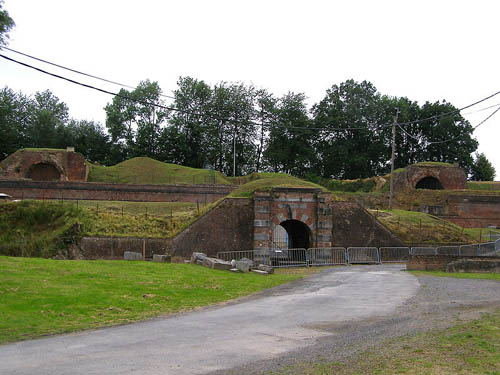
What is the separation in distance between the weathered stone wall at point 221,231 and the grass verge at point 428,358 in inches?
778

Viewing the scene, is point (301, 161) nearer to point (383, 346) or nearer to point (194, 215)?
point (194, 215)

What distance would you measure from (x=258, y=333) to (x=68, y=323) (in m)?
4.61

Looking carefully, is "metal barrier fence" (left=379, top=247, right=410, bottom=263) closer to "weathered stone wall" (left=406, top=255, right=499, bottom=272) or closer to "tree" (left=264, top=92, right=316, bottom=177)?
"weathered stone wall" (left=406, top=255, right=499, bottom=272)

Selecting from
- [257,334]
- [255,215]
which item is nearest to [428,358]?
[257,334]

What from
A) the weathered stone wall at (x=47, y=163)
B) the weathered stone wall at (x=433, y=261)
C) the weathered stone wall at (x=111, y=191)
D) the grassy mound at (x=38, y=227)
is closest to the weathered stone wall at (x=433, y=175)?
the weathered stone wall at (x=111, y=191)

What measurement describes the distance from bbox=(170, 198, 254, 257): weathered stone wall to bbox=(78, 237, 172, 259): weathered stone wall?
0.94m

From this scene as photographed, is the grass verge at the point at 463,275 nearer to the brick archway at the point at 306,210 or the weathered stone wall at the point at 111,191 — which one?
the brick archway at the point at 306,210

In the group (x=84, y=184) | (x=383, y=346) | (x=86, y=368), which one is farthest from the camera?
(x=84, y=184)

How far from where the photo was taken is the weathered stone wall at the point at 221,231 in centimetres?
2888

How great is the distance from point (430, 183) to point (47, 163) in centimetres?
3953

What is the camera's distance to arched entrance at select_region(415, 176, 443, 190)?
53.5 m

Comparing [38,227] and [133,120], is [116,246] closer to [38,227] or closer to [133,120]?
[38,227]

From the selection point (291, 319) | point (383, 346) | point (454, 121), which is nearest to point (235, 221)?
point (291, 319)

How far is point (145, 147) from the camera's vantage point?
66.9 meters
